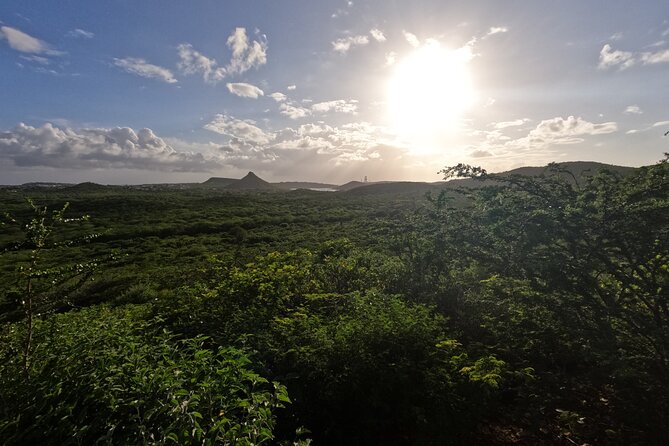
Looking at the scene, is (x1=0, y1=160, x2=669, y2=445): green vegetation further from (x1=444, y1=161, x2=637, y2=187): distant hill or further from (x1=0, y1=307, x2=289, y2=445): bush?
(x1=444, y1=161, x2=637, y2=187): distant hill

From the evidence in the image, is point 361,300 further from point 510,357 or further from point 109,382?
point 109,382

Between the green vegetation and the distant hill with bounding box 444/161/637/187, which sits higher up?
the distant hill with bounding box 444/161/637/187

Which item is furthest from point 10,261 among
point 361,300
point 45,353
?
point 361,300

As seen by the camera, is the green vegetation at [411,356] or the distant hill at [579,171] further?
the distant hill at [579,171]

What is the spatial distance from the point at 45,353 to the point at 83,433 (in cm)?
268

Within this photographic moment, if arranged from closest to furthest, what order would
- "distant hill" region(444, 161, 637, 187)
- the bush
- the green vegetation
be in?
the bush < the green vegetation < "distant hill" region(444, 161, 637, 187)

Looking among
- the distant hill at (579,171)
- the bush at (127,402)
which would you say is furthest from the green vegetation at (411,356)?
the distant hill at (579,171)

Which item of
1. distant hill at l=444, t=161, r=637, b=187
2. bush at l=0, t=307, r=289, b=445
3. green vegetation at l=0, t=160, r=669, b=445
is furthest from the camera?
distant hill at l=444, t=161, r=637, b=187

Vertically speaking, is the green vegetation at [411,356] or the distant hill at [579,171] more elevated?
the distant hill at [579,171]

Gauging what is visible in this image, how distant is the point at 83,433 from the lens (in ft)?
10.3

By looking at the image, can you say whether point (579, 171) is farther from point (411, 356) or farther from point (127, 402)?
point (127, 402)

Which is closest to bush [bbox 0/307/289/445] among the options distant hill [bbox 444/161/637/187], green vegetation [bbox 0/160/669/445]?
green vegetation [bbox 0/160/669/445]

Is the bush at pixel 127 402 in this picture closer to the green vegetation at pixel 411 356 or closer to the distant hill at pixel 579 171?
the green vegetation at pixel 411 356

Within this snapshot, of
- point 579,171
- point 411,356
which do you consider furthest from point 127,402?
point 579,171
